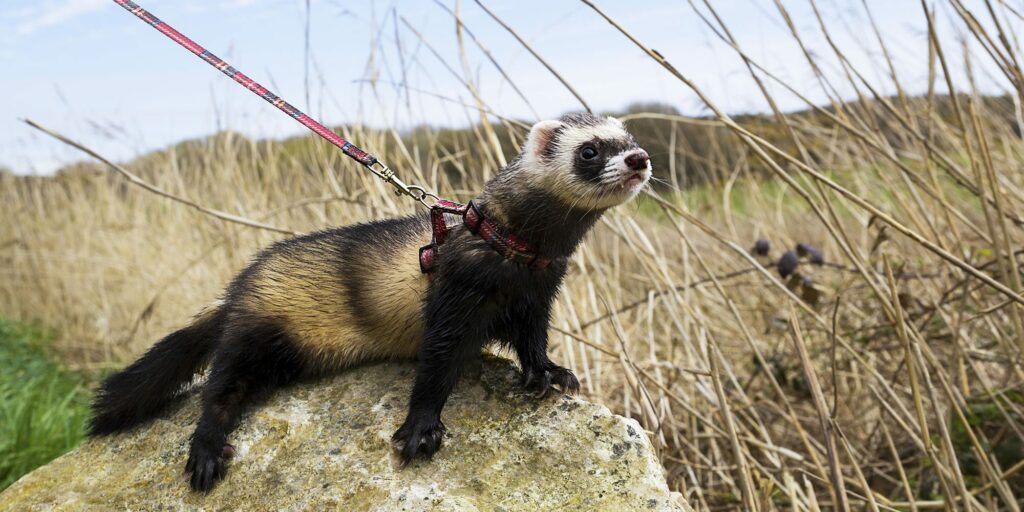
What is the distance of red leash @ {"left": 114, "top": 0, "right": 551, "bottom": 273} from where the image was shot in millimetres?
2234

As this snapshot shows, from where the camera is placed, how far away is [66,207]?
10.7 metres

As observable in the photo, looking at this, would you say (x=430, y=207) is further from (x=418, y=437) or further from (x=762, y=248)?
(x=762, y=248)

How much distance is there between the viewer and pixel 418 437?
216 centimetres

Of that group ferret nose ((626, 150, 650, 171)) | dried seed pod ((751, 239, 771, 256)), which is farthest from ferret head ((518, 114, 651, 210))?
dried seed pod ((751, 239, 771, 256))

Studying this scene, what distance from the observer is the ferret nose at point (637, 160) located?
2078 millimetres

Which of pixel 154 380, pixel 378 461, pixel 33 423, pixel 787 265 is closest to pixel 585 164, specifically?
pixel 378 461

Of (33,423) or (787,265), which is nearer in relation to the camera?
(787,265)

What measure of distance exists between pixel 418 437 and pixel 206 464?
66cm

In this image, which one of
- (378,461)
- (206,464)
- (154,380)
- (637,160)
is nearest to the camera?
(637,160)

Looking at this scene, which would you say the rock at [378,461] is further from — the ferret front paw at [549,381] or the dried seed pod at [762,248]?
the dried seed pod at [762,248]

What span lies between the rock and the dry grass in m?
0.41

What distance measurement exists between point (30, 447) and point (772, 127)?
8.24m

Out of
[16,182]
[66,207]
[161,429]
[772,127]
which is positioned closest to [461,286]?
[161,429]

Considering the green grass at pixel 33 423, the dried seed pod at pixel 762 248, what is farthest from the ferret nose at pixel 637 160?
the green grass at pixel 33 423
